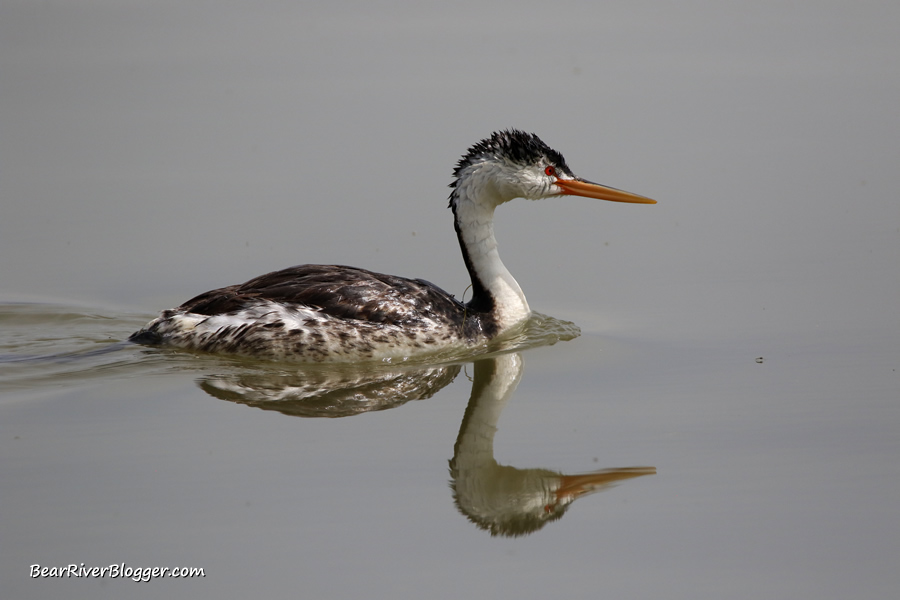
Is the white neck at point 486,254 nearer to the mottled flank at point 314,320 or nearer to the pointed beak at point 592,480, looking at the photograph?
the mottled flank at point 314,320

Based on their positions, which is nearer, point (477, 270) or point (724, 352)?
point (724, 352)

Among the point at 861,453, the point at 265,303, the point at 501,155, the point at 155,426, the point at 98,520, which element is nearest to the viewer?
the point at 98,520

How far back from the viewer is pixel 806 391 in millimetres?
7520

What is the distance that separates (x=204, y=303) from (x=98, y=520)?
10.1ft

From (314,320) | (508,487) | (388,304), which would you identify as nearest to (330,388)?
(314,320)

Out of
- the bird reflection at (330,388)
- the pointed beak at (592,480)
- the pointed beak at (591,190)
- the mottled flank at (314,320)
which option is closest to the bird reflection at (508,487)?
the pointed beak at (592,480)

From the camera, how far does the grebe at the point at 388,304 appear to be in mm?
8336

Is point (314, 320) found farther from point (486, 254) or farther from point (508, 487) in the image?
point (508, 487)

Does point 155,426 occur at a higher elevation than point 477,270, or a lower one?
lower

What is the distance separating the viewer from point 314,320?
834 cm

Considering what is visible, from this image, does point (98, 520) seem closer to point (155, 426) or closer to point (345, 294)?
point (155, 426)

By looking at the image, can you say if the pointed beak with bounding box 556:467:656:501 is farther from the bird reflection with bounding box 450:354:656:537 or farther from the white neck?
the white neck

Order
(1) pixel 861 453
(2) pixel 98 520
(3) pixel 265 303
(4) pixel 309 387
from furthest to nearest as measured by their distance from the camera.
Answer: (3) pixel 265 303 → (4) pixel 309 387 → (1) pixel 861 453 → (2) pixel 98 520

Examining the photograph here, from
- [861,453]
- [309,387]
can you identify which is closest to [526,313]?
[309,387]
